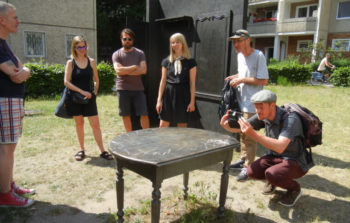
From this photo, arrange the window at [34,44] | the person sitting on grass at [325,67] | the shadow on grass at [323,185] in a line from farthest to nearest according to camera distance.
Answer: the person sitting on grass at [325,67], the window at [34,44], the shadow on grass at [323,185]

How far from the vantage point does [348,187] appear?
3.51 m

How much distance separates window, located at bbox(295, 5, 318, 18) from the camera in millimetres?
25062

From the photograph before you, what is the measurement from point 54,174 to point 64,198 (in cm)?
74

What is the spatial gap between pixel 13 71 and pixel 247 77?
2591mm

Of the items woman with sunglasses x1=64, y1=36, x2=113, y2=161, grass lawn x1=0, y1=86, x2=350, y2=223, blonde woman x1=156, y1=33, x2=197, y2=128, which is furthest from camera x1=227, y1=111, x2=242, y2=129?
woman with sunglasses x1=64, y1=36, x2=113, y2=161

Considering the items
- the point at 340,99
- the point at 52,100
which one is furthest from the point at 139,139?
the point at 340,99

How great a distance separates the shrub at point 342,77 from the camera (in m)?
14.0

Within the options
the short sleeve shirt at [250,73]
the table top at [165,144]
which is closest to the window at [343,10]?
the short sleeve shirt at [250,73]

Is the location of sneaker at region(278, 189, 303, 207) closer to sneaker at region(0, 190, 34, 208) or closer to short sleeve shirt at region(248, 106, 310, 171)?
short sleeve shirt at region(248, 106, 310, 171)

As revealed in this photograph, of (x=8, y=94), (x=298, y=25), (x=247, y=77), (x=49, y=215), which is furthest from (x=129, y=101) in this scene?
(x=298, y=25)

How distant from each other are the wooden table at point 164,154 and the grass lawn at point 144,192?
0.41m

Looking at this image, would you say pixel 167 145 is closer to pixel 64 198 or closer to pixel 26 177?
pixel 64 198

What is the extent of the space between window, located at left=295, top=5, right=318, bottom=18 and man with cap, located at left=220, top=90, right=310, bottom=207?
85.3 ft

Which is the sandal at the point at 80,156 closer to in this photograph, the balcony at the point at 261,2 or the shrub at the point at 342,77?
the shrub at the point at 342,77
